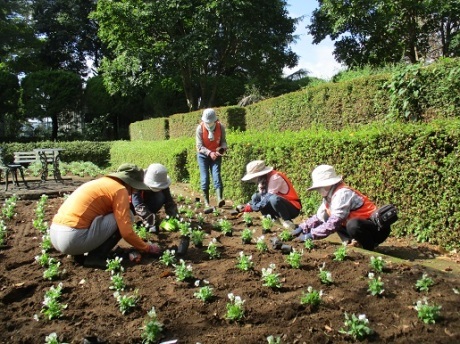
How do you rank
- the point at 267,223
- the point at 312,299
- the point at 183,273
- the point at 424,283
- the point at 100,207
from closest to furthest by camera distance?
the point at 312,299 < the point at 424,283 < the point at 183,273 < the point at 100,207 < the point at 267,223

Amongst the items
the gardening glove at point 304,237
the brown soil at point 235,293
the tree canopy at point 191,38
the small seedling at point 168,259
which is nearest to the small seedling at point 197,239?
the brown soil at point 235,293

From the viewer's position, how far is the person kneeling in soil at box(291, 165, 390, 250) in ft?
16.9

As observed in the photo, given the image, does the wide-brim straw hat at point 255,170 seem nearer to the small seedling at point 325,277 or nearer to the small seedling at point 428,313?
the small seedling at point 325,277

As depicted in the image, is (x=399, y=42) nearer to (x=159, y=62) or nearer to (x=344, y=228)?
(x=159, y=62)

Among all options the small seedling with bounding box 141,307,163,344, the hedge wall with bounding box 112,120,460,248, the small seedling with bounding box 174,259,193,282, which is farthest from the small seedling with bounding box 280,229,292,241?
the small seedling with bounding box 141,307,163,344

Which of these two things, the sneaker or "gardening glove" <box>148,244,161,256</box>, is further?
the sneaker

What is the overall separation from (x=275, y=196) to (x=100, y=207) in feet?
8.36

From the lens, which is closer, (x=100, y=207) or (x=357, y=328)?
(x=357, y=328)

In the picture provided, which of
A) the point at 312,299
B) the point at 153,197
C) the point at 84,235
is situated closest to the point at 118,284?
the point at 84,235

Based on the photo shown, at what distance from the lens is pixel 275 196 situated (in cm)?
639

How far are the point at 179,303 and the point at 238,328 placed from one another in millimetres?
655

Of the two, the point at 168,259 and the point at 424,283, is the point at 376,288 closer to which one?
the point at 424,283

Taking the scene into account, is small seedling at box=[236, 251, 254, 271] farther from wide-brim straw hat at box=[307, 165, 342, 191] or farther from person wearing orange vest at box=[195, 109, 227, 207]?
person wearing orange vest at box=[195, 109, 227, 207]

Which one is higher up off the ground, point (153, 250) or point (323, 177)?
point (323, 177)
